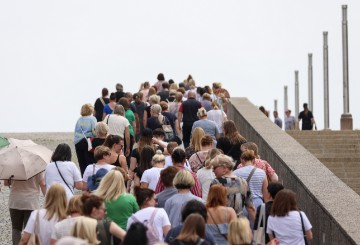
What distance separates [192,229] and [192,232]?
26 millimetres

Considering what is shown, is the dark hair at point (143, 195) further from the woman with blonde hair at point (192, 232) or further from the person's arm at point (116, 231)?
the woman with blonde hair at point (192, 232)

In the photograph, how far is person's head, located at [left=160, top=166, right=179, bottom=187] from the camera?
16922 millimetres

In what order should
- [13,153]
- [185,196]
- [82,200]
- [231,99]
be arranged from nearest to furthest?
[82,200]
[185,196]
[13,153]
[231,99]

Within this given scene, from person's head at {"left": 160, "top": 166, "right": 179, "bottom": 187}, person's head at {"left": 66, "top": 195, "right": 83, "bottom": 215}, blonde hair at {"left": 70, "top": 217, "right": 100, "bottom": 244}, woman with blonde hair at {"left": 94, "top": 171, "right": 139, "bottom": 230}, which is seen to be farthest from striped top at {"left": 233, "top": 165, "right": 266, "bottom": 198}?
blonde hair at {"left": 70, "top": 217, "right": 100, "bottom": 244}

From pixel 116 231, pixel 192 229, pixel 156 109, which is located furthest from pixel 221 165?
pixel 156 109

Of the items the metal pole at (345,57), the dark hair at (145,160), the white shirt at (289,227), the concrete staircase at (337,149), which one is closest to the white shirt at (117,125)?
the dark hair at (145,160)

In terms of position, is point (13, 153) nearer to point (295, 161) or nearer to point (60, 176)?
point (60, 176)

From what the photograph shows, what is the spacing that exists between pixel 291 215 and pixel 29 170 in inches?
183

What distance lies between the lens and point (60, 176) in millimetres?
18656

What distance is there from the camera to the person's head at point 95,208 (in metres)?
14.5

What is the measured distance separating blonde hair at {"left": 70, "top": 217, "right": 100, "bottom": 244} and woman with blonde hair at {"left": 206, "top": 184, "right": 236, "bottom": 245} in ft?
8.26

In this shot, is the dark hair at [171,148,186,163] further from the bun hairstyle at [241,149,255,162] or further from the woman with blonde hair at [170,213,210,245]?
the woman with blonde hair at [170,213,210,245]

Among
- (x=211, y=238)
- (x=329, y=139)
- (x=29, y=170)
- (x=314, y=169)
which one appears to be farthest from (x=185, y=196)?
(x=329, y=139)

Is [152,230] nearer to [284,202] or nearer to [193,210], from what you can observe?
[193,210]
